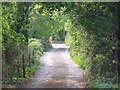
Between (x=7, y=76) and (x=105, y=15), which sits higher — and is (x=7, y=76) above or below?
below

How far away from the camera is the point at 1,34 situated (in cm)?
1138

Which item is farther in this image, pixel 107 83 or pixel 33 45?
pixel 33 45

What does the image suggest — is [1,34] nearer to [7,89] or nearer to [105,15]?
[7,89]

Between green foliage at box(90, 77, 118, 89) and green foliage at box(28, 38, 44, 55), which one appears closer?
green foliage at box(90, 77, 118, 89)

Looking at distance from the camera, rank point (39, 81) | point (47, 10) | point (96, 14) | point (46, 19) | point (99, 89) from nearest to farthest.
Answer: point (99, 89)
point (96, 14)
point (47, 10)
point (39, 81)
point (46, 19)

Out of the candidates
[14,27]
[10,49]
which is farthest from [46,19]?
[10,49]

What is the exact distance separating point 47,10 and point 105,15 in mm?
2564

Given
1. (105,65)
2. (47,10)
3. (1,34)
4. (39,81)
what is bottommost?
(39,81)

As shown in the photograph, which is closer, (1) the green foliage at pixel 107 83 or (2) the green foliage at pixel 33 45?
(1) the green foliage at pixel 107 83

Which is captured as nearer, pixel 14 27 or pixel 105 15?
pixel 105 15

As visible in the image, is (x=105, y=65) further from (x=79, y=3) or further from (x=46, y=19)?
(x=46, y=19)

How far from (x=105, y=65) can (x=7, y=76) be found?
4137 mm

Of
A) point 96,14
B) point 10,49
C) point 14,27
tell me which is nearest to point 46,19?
point 14,27

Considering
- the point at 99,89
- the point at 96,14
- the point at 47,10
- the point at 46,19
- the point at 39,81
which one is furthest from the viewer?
the point at 46,19
